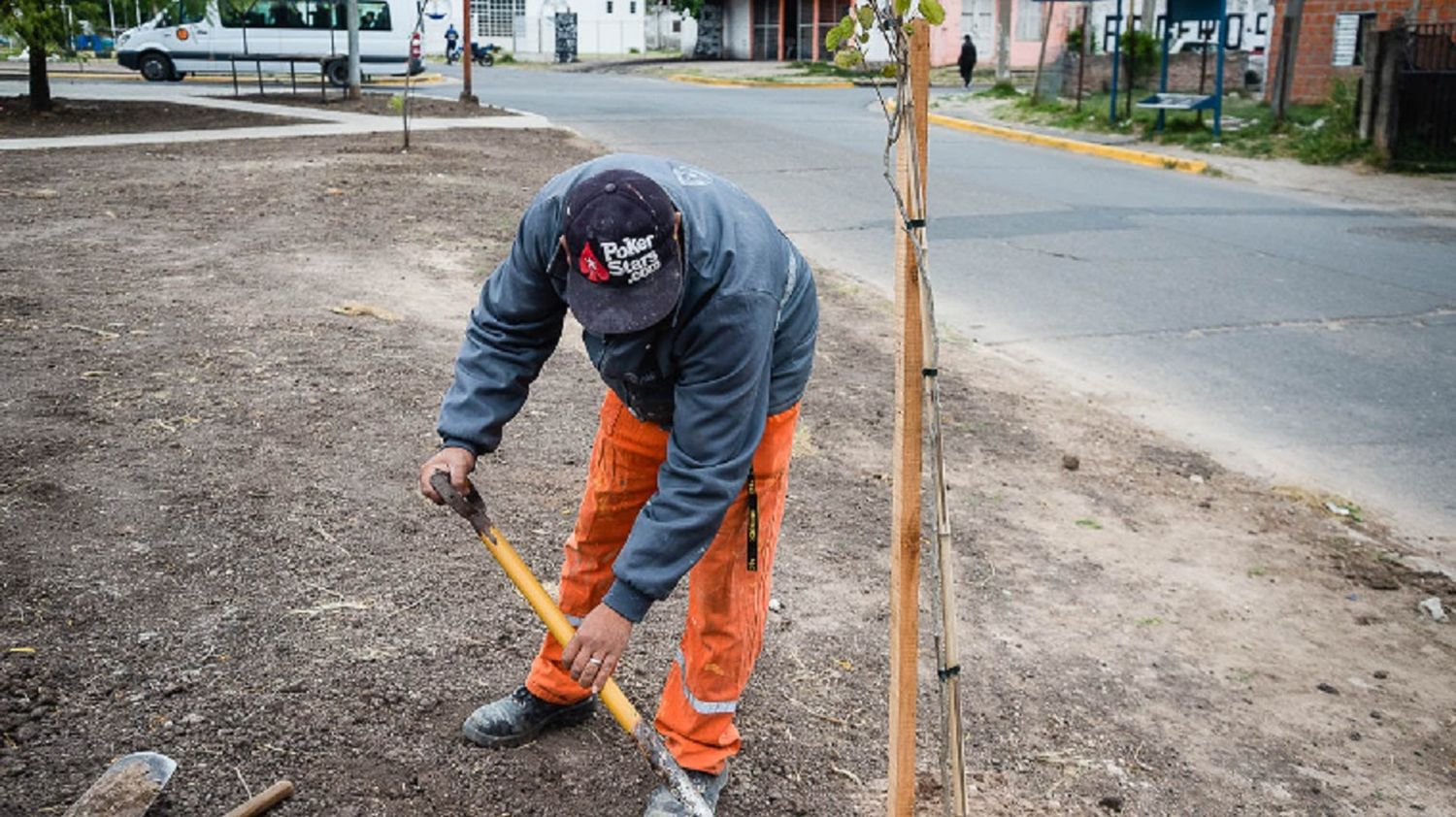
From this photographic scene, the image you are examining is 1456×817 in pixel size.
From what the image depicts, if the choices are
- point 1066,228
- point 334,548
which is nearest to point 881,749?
point 334,548

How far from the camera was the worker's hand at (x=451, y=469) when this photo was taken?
2.68m

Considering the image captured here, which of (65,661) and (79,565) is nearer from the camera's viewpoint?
(65,661)

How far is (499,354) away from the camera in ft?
8.82

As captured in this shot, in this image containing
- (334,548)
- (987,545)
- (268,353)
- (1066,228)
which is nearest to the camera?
(334,548)

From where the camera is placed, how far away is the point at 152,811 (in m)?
2.69

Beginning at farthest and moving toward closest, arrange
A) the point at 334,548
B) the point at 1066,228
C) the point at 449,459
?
1. the point at 1066,228
2. the point at 334,548
3. the point at 449,459

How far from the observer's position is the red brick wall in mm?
19391

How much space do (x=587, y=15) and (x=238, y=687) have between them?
176 ft

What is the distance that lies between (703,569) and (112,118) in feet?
53.7

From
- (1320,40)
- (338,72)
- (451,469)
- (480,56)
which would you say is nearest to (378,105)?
(338,72)

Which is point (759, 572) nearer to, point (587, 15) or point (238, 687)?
point (238, 687)

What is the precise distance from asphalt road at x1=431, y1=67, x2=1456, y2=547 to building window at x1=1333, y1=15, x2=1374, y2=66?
6.81 m

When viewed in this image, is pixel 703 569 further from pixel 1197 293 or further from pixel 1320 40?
pixel 1320 40

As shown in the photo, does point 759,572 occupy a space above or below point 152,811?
above
